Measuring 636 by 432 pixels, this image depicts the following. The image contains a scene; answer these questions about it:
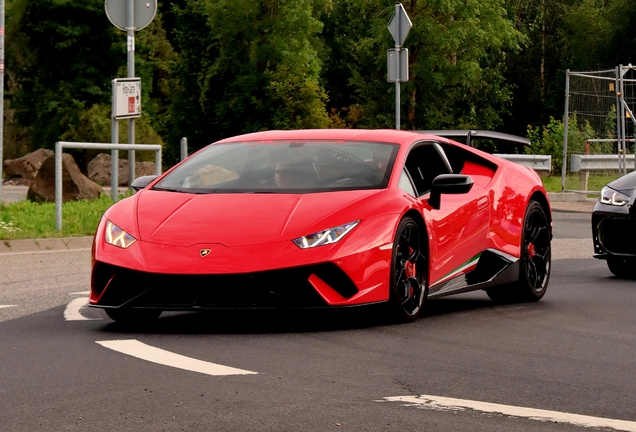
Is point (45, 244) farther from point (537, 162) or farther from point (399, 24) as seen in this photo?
point (537, 162)

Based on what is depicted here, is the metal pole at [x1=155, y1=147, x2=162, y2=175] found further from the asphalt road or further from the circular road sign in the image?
the asphalt road

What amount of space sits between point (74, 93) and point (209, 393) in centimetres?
5476

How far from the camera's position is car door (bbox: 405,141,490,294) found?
346 inches

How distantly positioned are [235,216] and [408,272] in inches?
44.7

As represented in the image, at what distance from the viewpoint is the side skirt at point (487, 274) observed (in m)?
9.23

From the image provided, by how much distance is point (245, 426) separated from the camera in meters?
5.06

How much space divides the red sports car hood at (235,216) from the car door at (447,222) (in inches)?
26.4

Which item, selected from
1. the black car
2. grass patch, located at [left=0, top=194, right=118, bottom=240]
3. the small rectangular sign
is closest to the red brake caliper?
the black car

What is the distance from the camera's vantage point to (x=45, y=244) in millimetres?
15516

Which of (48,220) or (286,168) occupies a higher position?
(286,168)

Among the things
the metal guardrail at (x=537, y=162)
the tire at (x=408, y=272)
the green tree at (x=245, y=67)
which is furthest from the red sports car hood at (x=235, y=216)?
the green tree at (x=245, y=67)

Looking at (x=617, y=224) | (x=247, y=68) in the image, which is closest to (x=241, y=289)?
(x=617, y=224)

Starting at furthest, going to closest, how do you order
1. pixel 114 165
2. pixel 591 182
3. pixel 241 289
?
pixel 591 182 → pixel 114 165 → pixel 241 289

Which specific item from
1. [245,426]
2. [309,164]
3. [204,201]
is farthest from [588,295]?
[245,426]
